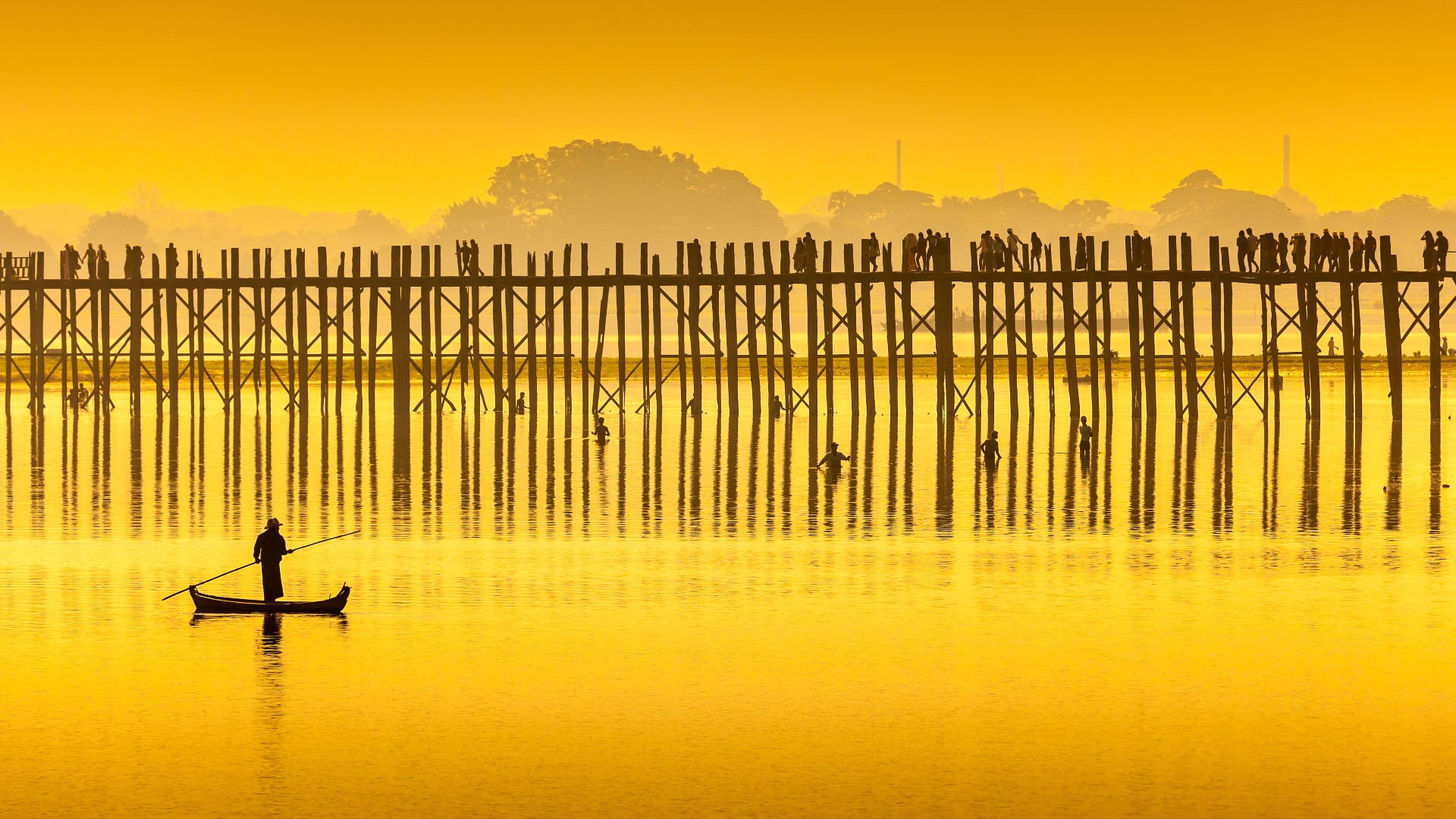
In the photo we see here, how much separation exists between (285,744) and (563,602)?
172 inches

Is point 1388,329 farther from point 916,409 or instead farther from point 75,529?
point 75,529

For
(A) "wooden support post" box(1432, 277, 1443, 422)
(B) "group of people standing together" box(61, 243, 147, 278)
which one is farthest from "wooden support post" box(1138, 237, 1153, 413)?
(B) "group of people standing together" box(61, 243, 147, 278)

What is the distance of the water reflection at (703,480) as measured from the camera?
60.5 ft

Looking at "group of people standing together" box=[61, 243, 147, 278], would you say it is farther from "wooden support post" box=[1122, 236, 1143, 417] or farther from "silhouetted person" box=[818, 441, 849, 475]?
"silhouetted person" box=[818, 441, 849, 475]

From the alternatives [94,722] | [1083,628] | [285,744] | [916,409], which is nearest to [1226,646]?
[1083,628]

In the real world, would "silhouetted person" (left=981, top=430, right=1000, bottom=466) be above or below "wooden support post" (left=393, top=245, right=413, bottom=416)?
below

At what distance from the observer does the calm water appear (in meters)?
8.46

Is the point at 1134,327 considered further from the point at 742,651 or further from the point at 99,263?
the point at 742,651

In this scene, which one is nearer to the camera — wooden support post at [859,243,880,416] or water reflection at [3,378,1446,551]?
water reflection at [3,378,1446,551]

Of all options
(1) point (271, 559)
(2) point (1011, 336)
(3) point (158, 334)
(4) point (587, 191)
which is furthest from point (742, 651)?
(4) point (587, 191)

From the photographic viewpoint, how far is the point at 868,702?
32.8ft

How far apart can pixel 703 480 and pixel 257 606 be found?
10716 mm

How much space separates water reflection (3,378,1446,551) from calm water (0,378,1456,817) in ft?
0.46

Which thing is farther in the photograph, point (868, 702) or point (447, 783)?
point (868, 702)
